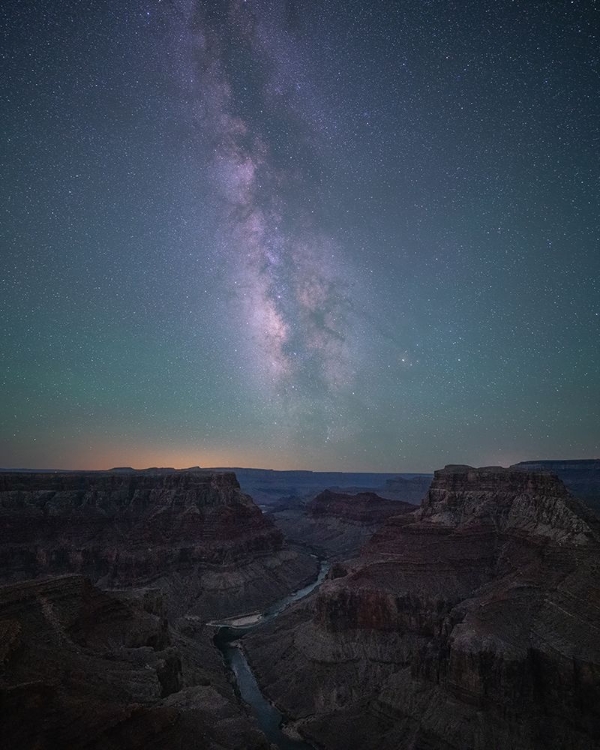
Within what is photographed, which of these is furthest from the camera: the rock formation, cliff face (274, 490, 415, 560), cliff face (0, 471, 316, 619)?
the rock formation

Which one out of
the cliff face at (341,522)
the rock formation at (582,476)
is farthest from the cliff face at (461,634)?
the rock formation at (582,476)

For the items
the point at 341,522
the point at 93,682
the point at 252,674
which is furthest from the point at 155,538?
the point at 341,522

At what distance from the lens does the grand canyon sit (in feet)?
84.7

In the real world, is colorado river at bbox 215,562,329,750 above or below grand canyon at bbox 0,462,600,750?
below

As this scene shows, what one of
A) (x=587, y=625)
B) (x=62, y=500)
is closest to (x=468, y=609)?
(x=587, y=625)

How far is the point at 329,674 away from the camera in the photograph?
5069cm

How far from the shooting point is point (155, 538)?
324ft

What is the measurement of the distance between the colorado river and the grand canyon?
379 millimetres

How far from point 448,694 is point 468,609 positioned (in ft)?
32.8

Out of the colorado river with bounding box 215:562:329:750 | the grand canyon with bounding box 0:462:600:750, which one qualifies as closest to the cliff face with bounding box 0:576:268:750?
the grand canyon with bounding box 0:462:600:750

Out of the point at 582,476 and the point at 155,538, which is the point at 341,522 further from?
the point at 582,476

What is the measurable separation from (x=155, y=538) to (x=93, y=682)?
76.9m

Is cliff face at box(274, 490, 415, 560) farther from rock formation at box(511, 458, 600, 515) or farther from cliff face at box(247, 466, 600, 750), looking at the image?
cliff face at box(247, 466, 600, 750)

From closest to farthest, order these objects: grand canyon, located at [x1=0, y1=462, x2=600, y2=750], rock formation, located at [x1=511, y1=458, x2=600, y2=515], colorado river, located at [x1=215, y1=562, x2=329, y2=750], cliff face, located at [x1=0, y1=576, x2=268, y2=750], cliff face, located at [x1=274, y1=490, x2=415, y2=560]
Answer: cliff face, located at [x1=0, y1=576, x2=268, y2=750], grand canyon, located at [x1=0, y1=462, x2=600, y2=750], colorado river, located at [x1=215, y1=562, x2=329, y2=750], cliff face, located at [x1=274, y1=490, x2=415, y2=560], rock formation, located at [x1=511, y1=458, x2=600, y2=515]
